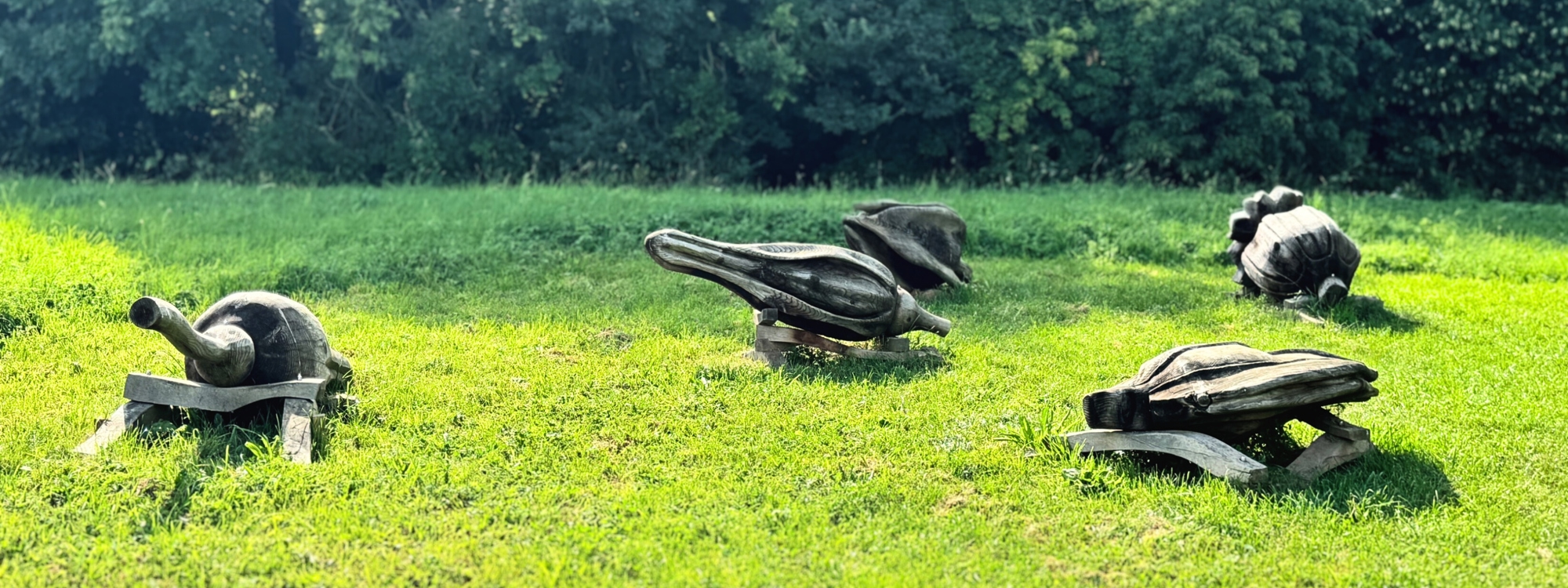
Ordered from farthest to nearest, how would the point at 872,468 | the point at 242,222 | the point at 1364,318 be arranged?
the point at 242,222, the point at 1364,318, the point at 872,468

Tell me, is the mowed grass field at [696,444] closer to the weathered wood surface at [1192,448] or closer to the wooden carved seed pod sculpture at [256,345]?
the weathered wood surface at [1192,448]

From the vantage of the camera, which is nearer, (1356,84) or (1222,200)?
(1222,200)

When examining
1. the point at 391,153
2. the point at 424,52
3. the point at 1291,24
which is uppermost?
the point at 1291,24

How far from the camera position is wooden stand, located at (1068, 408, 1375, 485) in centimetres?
464

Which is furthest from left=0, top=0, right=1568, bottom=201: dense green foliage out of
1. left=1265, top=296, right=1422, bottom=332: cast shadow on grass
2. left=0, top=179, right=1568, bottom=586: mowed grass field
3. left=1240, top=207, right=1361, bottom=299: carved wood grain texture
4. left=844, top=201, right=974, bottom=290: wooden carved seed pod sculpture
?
left=1265, top=296, right=1422, bottom=332: cast shadow on grass

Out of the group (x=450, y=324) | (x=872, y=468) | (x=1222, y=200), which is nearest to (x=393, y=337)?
(x=450, y=324)

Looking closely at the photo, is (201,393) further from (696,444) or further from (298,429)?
(696,444)

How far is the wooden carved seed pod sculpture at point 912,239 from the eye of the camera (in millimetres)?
8719

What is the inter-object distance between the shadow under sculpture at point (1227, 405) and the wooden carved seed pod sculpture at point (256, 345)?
11.3 feet

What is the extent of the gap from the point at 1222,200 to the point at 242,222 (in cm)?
1099

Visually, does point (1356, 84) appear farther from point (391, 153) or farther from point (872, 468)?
point (872, 468)

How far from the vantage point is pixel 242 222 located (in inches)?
448

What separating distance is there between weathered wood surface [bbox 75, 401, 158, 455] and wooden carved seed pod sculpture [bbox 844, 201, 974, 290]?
496cm

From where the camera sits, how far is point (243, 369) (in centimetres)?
510
